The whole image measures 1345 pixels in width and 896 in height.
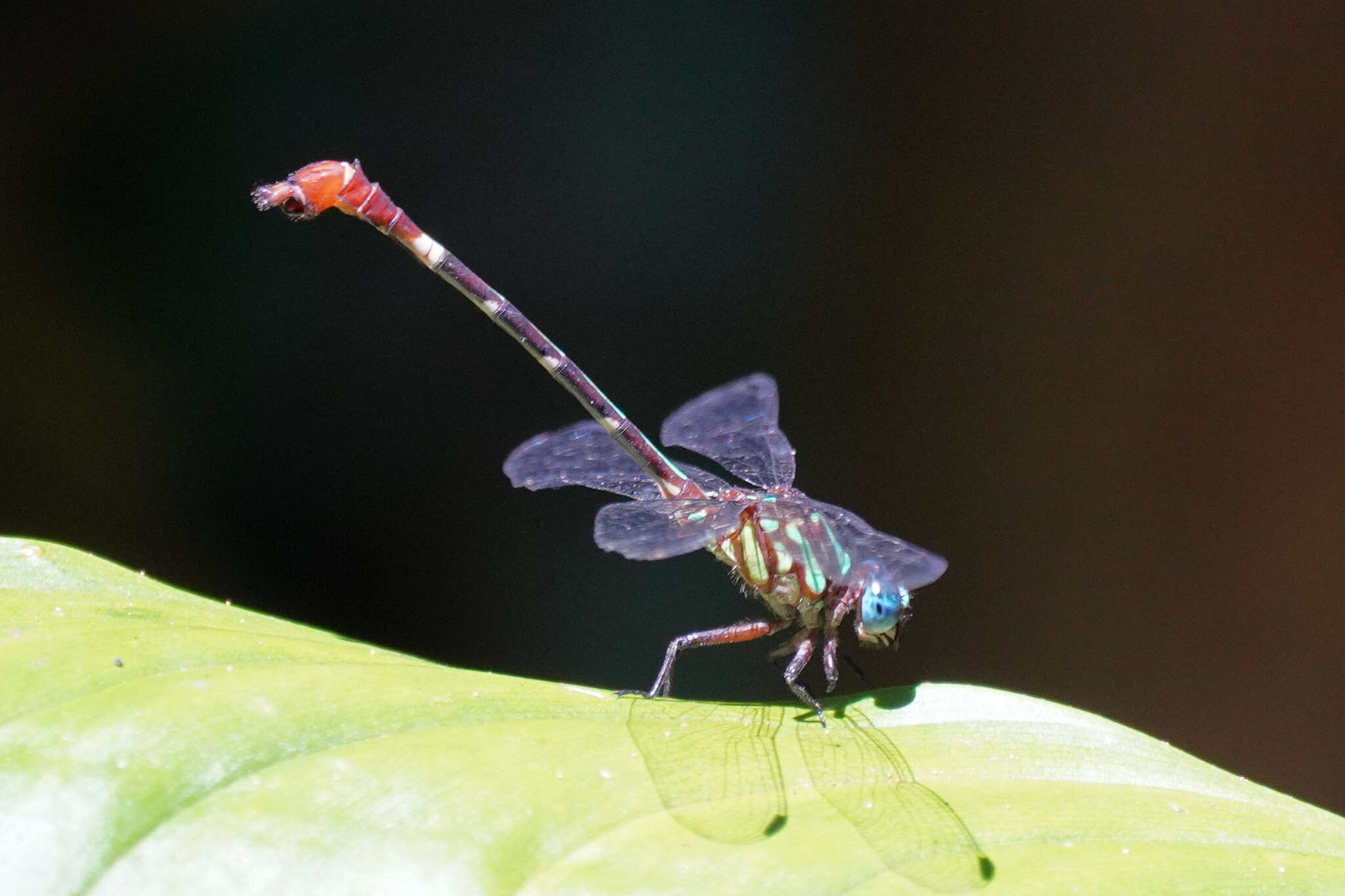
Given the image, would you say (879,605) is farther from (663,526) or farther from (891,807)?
(891,807)

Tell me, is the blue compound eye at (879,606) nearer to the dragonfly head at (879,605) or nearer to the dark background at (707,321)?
the dragonfly head at (879,605)

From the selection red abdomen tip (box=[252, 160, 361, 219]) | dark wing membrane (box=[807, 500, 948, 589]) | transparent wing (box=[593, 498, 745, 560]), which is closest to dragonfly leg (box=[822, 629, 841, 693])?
dark wing membrane (box=[807, 500, 948, 589])

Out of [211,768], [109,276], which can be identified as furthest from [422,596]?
[211,768]

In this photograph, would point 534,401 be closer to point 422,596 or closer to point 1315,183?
point 422,596

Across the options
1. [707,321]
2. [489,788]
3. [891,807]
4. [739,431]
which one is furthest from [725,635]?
[707,321]

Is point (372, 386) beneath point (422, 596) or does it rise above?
above
